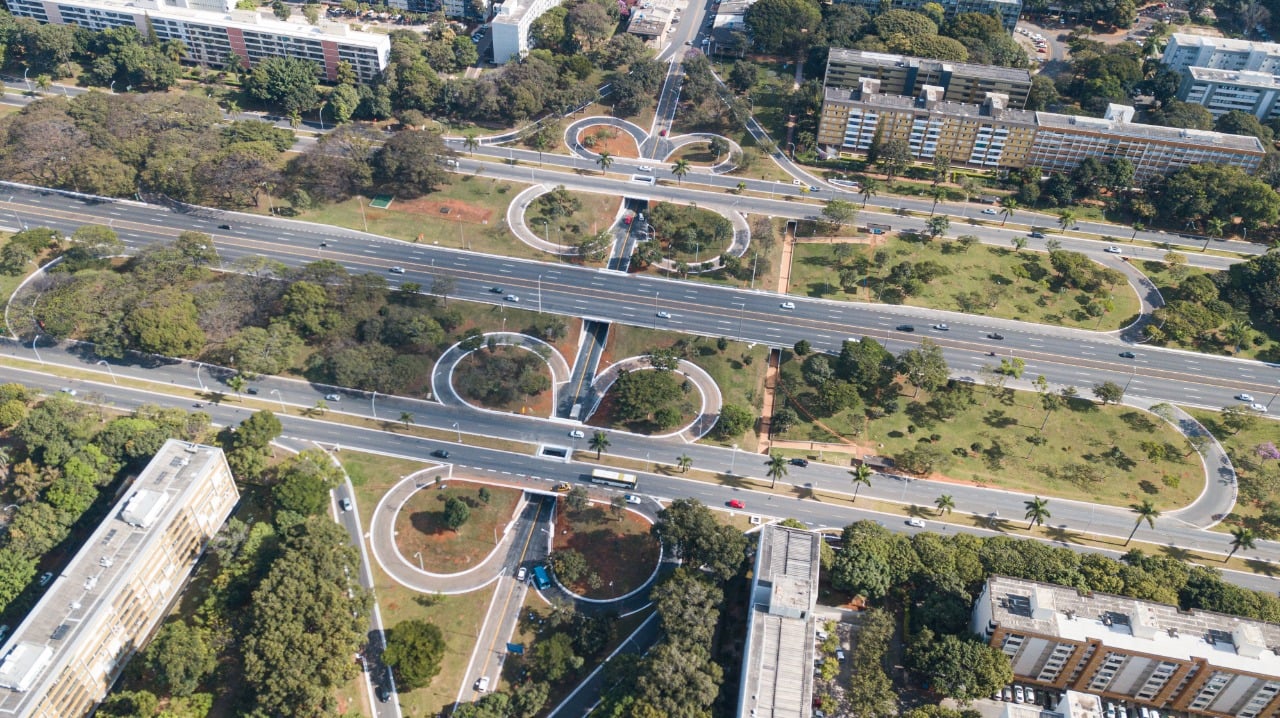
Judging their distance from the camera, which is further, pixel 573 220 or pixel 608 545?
pixel 573 220

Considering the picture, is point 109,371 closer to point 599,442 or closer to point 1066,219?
point 599,442

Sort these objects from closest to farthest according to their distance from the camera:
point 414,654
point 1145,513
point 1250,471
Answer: point 414,654, point 1145,513, point 1250,471

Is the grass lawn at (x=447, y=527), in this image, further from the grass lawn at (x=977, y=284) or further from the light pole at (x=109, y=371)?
the grass lawn at (x=977, y=284)

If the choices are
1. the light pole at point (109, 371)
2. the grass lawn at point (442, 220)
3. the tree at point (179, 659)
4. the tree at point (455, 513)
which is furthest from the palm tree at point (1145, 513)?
the light pole at point (109, 371)

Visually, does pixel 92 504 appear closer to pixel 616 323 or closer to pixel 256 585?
pixel 256 585

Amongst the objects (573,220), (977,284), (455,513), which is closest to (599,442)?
(455,513)

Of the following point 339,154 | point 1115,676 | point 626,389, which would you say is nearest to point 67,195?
point 339,154
